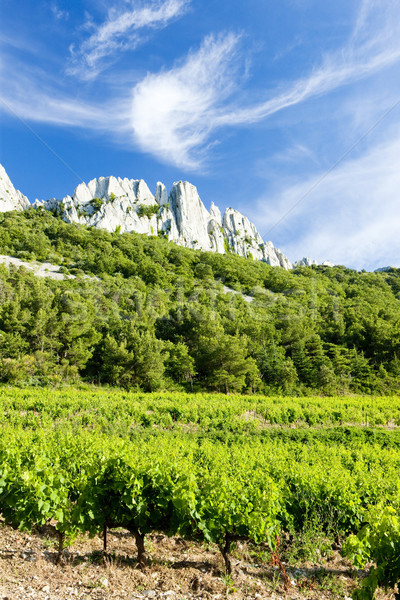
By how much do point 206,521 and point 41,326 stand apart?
34.3 metres

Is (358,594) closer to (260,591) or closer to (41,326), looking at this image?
(260,591)

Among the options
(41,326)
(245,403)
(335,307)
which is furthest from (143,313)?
(335,307)

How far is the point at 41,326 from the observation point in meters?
35.1

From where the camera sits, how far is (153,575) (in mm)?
5219

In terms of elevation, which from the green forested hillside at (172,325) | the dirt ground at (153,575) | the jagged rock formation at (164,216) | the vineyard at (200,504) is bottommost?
the dirt ground at (153,575)

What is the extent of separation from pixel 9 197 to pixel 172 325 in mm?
83345

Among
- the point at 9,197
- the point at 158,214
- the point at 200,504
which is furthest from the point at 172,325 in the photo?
the point at 9,197

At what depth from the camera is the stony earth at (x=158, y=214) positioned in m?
103

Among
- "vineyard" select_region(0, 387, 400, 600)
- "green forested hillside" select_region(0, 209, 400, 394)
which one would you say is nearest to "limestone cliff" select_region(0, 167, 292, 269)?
"green forested hillside" select_region(0, 209, 400, 394)

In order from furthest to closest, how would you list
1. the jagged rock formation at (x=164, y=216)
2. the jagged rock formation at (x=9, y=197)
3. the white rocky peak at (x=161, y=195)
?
the white rocky peak at (x=161, y=195), the jagged rock formation at (x=164, y=216), the jagged rock formation at (x=9, y=197)

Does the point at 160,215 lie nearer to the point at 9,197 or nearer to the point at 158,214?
the point at 158,214

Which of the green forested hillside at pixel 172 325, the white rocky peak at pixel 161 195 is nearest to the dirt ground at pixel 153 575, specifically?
the green forested hillside at pixel 172 325

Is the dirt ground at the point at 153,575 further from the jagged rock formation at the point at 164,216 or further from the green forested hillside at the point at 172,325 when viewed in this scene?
the jagged rock formation at the point at 164,216

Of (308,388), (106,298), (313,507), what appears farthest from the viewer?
(106,298)
